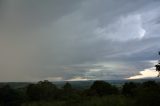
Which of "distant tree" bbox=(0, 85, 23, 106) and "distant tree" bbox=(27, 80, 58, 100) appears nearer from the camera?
"distant tree" bbox=(0, 85, 23, 106)

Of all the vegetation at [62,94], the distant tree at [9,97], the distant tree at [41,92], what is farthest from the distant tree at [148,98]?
the distant tree at [41,92]

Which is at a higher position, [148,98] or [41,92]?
[41,92]

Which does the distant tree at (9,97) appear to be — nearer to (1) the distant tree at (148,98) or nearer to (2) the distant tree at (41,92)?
(2) the distant tree at (41,92)

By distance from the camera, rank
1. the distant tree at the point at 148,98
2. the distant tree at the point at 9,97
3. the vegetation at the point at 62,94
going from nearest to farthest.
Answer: the distant tree at the point at 148,98, the vegetation at the point at 62,94, the distant tree at the point at 9,97

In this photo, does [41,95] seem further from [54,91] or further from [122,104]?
[122,104]

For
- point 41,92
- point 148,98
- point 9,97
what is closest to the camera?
point 148,98

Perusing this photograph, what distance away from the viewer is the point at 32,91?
299 feet

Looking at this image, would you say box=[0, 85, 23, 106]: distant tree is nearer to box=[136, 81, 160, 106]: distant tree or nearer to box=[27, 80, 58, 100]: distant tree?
box=[27, 80, 58, 100]: distant tree

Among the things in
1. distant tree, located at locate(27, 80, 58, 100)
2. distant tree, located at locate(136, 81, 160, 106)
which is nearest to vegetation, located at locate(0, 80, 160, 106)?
distant tree, located at locate(27, 80, 58, 100)

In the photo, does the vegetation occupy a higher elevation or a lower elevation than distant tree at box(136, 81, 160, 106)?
higher

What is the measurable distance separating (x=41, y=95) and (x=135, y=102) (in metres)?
51.2

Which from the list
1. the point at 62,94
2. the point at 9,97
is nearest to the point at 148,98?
the point at 62,94

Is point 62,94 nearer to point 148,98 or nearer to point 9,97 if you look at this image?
point 9,97

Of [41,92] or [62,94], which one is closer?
[62,94]
